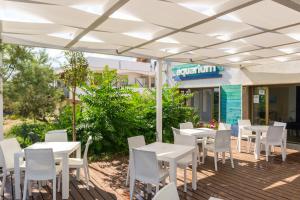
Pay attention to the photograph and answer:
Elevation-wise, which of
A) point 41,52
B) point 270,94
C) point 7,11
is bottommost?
point 270,94

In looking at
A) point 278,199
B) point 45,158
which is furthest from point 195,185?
point 45,158

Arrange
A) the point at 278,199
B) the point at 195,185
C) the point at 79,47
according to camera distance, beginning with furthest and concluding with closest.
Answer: the point at 79,47, the point at 195,185, the point at 278,199

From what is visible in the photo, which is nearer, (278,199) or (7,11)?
(7,11)

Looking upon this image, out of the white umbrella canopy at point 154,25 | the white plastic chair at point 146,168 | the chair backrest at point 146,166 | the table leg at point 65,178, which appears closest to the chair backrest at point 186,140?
the white plastic chair at point 146,168

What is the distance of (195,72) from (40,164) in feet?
33.2

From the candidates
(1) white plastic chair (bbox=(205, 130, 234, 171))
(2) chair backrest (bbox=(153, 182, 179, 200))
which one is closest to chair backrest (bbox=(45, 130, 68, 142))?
(1) white plastic chair (bbox=(205, 130, 234, 171))

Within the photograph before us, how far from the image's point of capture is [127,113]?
8359 mm

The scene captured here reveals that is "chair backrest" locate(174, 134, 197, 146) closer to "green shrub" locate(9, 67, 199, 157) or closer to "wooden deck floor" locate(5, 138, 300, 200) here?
"wooden deck floor" locate(5, 138, 300, 200)

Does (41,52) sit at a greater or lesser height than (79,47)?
greater

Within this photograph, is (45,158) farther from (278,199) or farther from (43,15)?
(278,199)

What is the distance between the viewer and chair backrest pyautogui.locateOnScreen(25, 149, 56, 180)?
4137mm

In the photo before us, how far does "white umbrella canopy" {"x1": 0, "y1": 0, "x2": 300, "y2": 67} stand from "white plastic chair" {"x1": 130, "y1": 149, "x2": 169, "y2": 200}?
2.09m

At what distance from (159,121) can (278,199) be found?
163 inches

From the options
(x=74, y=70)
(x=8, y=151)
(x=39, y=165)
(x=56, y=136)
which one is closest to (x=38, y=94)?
(x=74, y=70)
